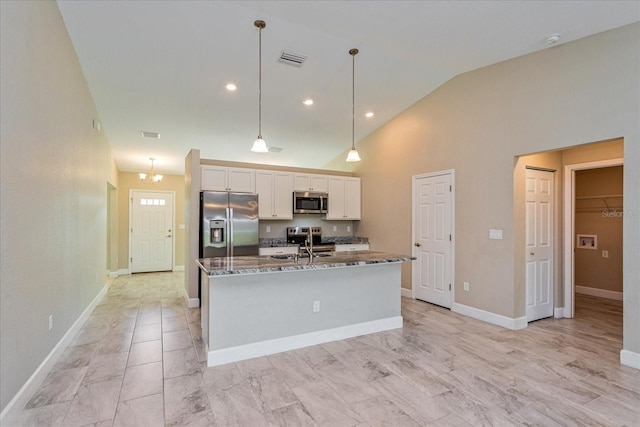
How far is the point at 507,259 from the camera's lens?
3924mm

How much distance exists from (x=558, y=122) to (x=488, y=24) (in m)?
1.33

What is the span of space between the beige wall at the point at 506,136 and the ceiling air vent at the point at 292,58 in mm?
2200

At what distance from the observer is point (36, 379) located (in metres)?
2.44

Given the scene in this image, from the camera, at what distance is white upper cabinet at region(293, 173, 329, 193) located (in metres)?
6.00

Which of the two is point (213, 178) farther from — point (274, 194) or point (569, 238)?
point (569, 238)

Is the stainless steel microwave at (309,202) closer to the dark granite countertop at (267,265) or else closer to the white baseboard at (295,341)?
the dark granite countertop at (267,265)

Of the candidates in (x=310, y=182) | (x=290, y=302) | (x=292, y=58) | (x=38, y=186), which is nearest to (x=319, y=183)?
(x=310, y=182)

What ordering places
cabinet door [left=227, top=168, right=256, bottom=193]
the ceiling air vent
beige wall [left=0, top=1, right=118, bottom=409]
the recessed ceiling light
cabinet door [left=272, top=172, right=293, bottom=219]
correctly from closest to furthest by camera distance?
beige wall [left=0, top=1, right=118, bottom=409]
the recessed ceiling light
the ceiling air vent
cabinet door [left=227, top=168, right=256, bottom=193]
cabinet door [left=272, top=172, right=293, bottom=219]

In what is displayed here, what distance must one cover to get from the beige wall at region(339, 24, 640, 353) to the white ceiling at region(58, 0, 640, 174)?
0.76 ft

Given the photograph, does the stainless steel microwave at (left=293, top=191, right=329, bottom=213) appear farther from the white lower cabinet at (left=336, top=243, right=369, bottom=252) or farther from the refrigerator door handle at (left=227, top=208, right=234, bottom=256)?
the refrigerator door handle at (left=227, top=208, right=234, bottom=256)

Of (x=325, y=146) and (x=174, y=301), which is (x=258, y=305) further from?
(x=325, y=146)

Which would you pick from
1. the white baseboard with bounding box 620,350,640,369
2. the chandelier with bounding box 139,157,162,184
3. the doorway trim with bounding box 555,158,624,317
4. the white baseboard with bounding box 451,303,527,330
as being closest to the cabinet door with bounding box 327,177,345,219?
the white baseboard with bounding box 451,303,527,330

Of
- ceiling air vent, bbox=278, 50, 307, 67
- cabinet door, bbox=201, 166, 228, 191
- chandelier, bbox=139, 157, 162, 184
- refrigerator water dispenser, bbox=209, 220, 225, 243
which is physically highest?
ceiling air vent, bbox=278, 50, 307, 67

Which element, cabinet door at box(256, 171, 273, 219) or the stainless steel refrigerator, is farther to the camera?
cabinet door at box(256, 171, 273, 219)
